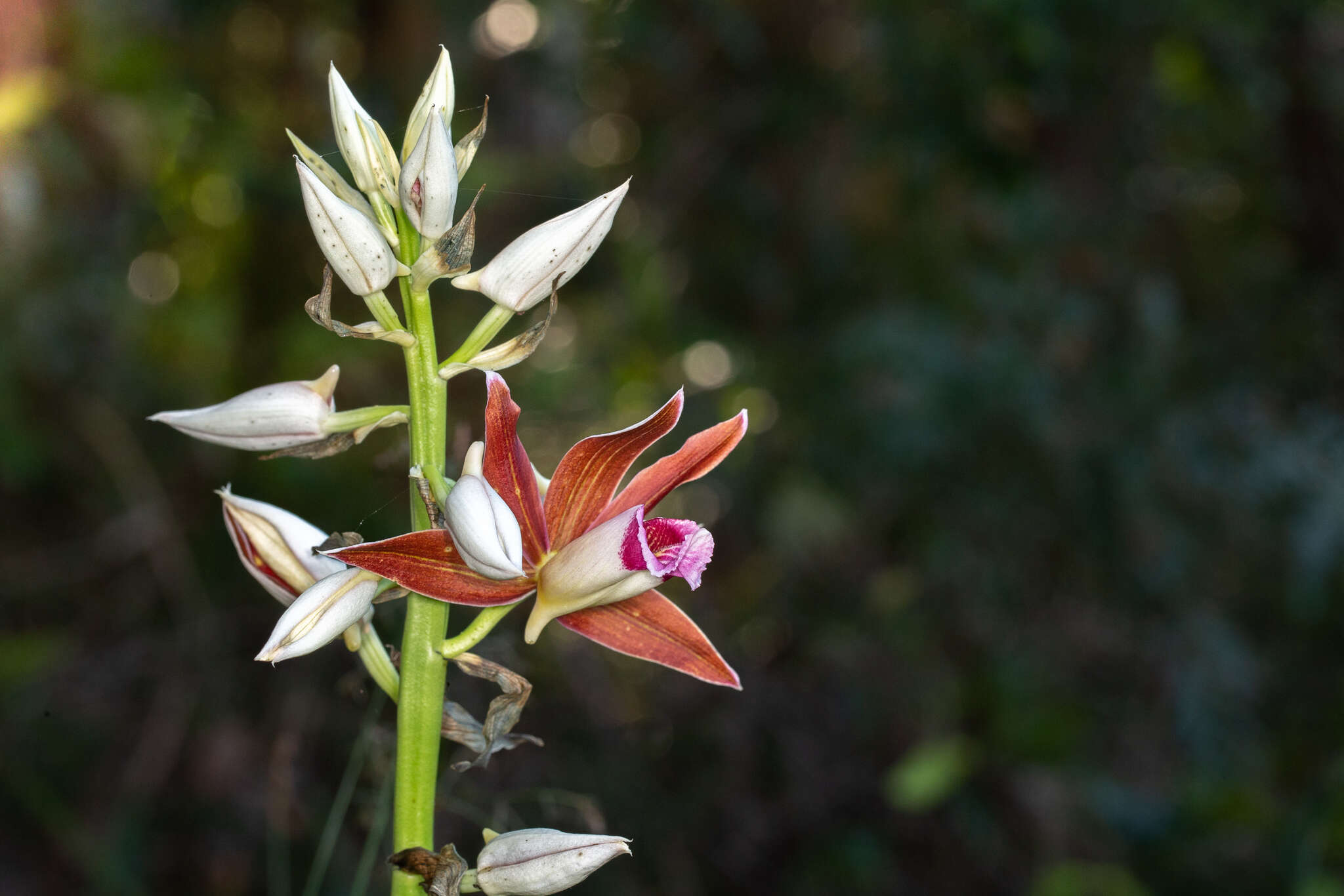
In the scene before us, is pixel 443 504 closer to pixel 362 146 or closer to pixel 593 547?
pixel 593 547

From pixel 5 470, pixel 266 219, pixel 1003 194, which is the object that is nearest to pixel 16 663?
pixel 5 470

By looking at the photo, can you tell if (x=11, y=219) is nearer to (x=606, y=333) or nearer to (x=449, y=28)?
(x=449, y=28)

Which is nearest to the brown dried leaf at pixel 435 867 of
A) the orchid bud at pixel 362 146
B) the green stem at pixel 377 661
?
the green stem at pixel 377 661

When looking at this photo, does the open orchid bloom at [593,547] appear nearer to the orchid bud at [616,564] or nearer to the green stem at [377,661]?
the orchid bud at [616,564]

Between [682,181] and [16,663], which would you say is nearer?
[16,663]

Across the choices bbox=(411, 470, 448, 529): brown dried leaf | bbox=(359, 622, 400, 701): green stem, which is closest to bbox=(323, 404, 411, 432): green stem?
bbox=(411, 470, 448, 529): brown dried leaf
